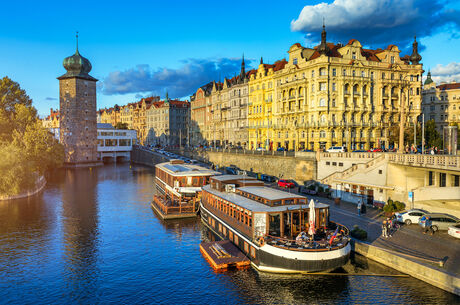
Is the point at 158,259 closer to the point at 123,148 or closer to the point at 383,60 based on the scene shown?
the point at 383,60

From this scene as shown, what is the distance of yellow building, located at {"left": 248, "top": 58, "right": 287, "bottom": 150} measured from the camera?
86750mm

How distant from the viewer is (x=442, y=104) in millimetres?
98125

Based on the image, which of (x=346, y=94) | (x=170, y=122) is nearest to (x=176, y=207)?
(x=346, y=94)

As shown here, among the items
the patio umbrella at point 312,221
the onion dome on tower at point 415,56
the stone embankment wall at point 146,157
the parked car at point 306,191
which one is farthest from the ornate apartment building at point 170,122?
the patio umbrella at point 312,221

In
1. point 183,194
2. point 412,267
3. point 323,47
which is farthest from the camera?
point 323,47

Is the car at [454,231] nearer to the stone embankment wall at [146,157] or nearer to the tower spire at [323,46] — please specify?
the tower spire at [323,46]

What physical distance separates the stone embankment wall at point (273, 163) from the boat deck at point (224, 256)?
97.0ft

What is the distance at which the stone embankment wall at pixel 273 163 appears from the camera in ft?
186

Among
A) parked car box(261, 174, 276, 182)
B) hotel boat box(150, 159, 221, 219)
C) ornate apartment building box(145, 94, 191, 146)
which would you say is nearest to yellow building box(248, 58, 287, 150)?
parked car box(261, 174, 276, 182)

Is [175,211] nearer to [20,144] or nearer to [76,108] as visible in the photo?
[20,144]

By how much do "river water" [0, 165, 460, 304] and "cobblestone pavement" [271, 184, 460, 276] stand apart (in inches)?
71.6

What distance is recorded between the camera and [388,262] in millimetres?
24453

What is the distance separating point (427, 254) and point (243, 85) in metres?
80.5

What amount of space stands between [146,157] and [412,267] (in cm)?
10659
